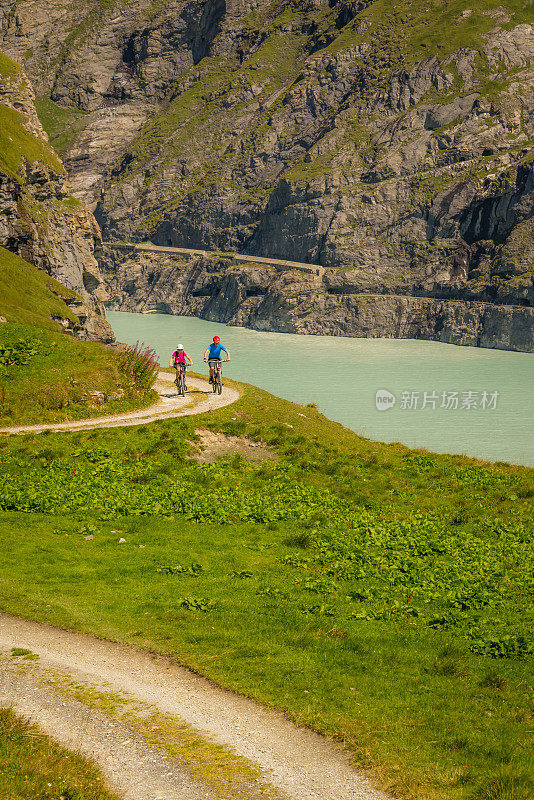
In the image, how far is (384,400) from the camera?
303 feet

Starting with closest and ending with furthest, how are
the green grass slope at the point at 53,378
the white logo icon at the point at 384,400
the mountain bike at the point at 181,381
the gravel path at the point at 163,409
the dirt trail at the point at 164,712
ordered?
1. the dirt trail at the point at 164,712
2. the gravel path at the point at 163,409
3. the green grass slope at the point at 53,378
4. the mountain bike at the point at 181,381
5. the white logo icon at the point at 384,400

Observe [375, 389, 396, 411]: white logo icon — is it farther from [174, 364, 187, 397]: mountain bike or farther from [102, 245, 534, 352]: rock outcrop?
[102, 245, 534, 352]: rock outcrop

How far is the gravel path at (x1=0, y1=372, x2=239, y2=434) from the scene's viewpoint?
30125 mm

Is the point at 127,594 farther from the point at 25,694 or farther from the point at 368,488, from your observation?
the point at 368,488

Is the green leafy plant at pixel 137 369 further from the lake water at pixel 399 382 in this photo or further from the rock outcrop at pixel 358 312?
the rock outcrop at pixel 358 312

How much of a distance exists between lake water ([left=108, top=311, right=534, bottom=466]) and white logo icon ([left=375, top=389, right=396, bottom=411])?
151 mm

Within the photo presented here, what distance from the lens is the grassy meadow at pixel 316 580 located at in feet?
37.6

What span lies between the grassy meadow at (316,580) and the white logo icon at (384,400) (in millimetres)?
58242

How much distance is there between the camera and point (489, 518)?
23391 millimetres

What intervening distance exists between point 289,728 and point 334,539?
944cm

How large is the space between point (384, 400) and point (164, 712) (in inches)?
3252

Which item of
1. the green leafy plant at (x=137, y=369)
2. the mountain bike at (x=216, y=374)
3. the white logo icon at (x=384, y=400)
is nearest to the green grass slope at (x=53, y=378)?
the green leafy plant at (x=137, y=369)

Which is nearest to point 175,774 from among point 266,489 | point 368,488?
point 266,489

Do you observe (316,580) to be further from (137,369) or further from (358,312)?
(358,312)
